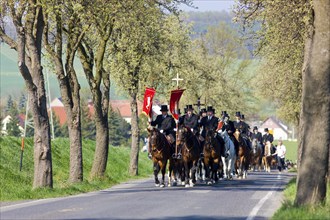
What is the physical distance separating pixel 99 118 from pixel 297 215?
2115 centimetres

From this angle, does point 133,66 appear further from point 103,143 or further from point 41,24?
point 41,24

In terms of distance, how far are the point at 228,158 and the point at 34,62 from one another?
1177cm

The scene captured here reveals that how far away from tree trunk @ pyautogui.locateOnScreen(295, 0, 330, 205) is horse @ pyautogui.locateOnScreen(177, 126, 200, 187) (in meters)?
12.3

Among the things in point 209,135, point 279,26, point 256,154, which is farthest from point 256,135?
point 279,26

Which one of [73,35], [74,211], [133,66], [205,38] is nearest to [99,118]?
[73,35]

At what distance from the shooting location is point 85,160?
50.2 m

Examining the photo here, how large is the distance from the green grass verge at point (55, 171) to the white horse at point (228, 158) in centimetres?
410

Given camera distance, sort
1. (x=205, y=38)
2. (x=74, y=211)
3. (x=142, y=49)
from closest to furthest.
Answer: (x=74, y=211) < (x=142, y=49) < (x=205, y=38)

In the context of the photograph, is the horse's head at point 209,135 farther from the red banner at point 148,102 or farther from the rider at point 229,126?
the red banner at point 148,102

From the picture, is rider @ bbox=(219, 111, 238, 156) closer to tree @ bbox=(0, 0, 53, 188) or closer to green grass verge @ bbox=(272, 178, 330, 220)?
tree @ bbox=(0, 0, 53, 188)

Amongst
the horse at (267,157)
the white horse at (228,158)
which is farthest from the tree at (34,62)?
the horse at (267,157)

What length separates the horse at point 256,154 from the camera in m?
51.6

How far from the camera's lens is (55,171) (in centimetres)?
4334

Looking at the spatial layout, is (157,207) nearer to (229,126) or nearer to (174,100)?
(174,100)
